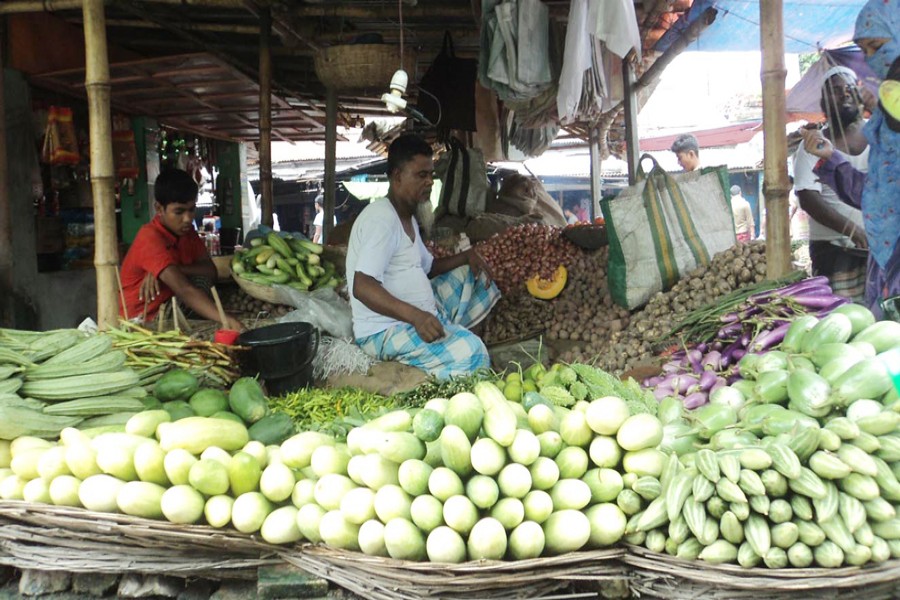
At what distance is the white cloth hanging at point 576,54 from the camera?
461cm

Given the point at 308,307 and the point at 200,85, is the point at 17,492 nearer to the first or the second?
the point at 308,307

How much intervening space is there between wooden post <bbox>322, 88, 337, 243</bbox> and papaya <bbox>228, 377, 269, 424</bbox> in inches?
139

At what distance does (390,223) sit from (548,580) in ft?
8.14

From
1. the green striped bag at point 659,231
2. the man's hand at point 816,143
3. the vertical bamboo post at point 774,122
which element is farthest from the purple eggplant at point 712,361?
the man's hand at point 816,143

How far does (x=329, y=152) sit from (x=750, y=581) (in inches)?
211

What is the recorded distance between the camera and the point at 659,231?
15.2 feet

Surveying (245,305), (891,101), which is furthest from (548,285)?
(891,101)

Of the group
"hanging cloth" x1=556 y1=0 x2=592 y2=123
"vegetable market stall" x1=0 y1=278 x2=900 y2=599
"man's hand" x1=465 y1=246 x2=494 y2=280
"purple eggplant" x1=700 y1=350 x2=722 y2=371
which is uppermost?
"hanging cloth" x1=556 y1=0 x2=592 y2=123

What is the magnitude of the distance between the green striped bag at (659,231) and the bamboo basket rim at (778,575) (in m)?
3.01

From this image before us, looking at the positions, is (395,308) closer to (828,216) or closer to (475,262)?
(475,262)

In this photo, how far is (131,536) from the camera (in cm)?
210

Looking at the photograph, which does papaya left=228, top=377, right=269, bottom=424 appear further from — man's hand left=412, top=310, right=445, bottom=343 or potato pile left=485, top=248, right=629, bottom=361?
potato pile left=485, top=248, right=629, bottom=361

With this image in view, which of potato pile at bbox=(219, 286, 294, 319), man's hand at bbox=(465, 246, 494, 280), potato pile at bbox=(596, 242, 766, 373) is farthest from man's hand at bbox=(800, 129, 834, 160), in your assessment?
potato pile at bbox=(219, 286, 294, 319)

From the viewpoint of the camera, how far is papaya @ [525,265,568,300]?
5.44 meters
